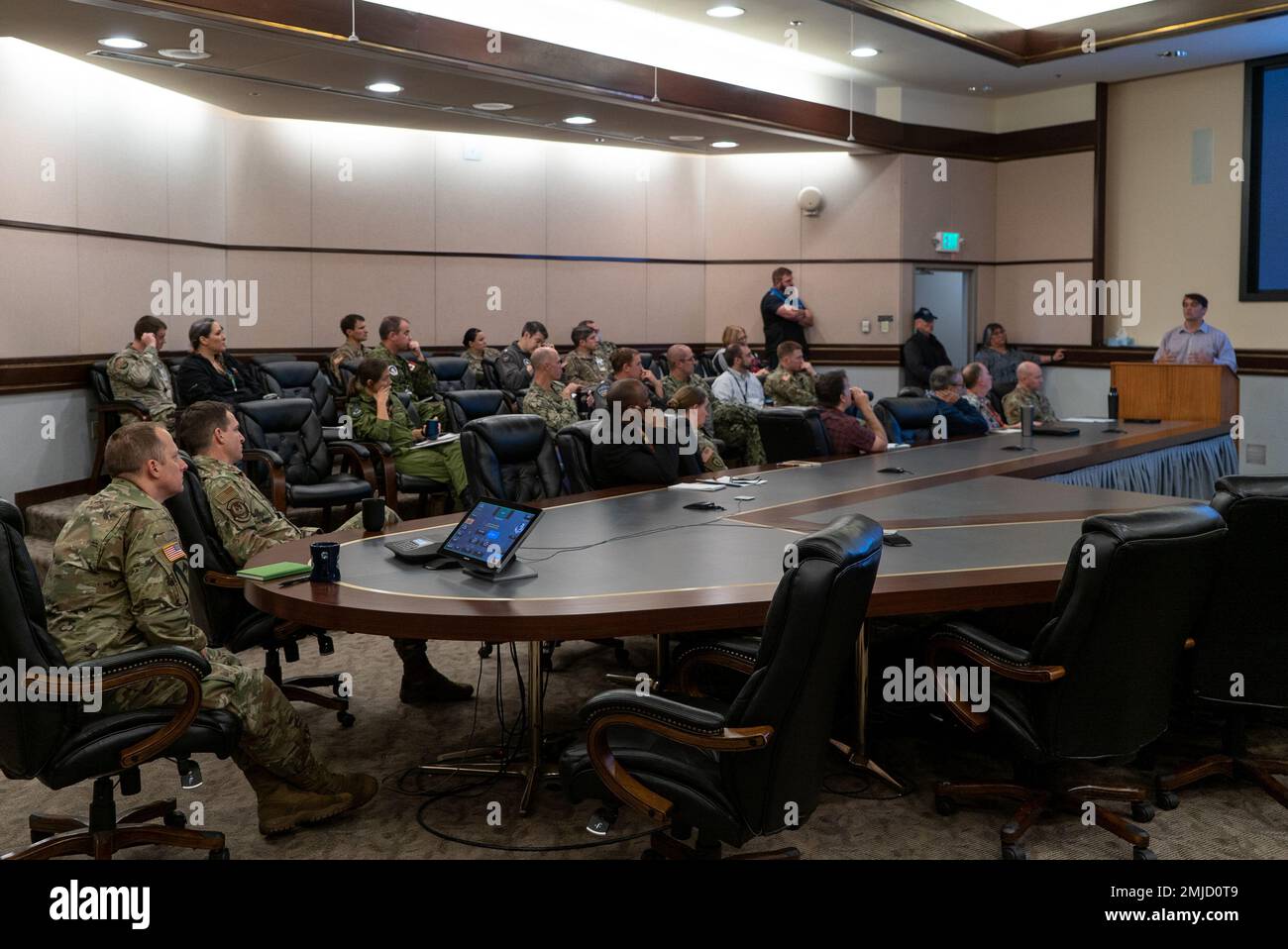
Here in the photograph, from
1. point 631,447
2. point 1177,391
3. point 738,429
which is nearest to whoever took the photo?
point 631,447

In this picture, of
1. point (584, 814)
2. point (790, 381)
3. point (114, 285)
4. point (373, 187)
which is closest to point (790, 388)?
point (790, 381)

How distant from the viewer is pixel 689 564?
11.6ft

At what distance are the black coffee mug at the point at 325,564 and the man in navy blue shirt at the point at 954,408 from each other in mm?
5095

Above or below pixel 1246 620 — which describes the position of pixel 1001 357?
above

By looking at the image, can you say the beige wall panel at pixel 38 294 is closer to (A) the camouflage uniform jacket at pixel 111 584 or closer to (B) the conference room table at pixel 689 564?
(B) the conference room table at pixel 689 564

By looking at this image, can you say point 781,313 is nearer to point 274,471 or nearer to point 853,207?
point 853,207

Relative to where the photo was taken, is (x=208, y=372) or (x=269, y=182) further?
(x=269, y=182)

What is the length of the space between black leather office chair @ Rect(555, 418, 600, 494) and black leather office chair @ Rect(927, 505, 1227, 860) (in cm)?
229

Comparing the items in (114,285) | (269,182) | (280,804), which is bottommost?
(280,804)

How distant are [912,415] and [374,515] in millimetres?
4433

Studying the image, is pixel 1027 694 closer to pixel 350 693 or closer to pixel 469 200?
pixel 350 693

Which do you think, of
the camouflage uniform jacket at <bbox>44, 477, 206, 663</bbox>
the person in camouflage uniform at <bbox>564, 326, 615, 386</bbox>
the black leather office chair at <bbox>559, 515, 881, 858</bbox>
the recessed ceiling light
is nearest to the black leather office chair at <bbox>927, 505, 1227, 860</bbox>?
the black leather office chair at <bbox>559, 515, 881, 858</bbox>

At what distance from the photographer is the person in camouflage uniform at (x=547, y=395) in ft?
24.2

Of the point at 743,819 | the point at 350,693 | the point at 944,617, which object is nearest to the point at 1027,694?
the point at 743,819
